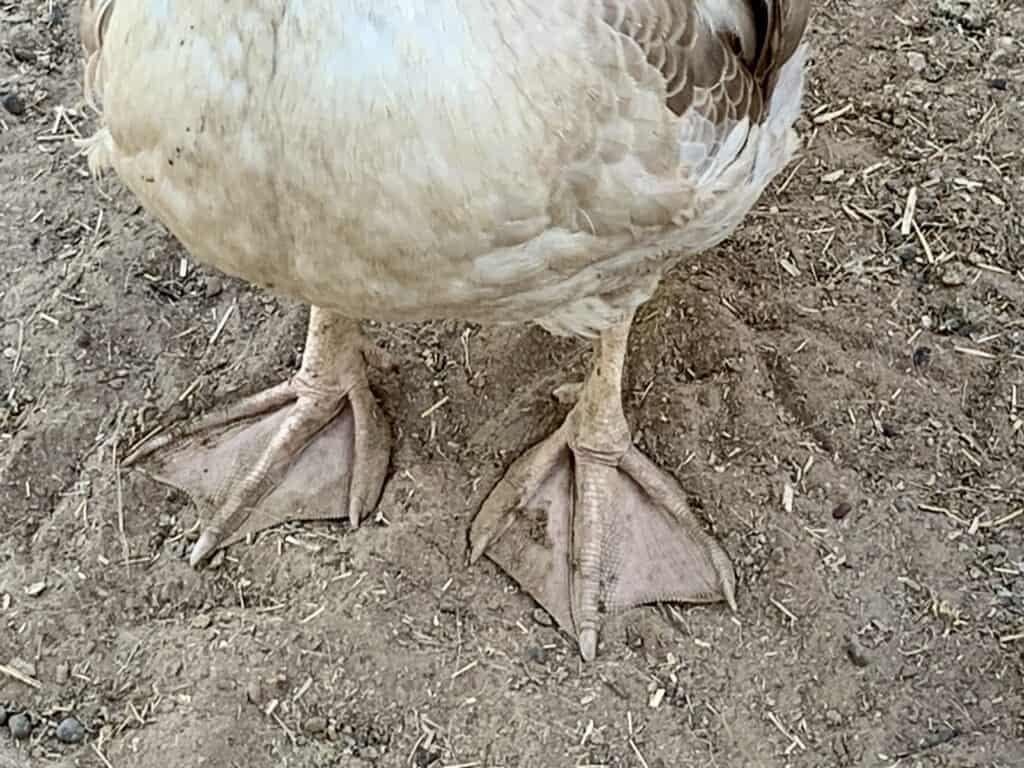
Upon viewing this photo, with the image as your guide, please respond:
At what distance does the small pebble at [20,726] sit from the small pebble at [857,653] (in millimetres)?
1812

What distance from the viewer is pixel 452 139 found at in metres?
2.11

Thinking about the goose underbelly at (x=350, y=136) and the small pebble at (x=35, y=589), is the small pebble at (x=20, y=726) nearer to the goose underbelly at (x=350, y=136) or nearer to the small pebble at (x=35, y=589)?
the small pebble at (x=35, y=589)

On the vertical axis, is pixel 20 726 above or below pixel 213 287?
below

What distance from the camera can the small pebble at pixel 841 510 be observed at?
3373 millimetres

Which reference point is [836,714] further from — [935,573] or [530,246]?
[530,246]

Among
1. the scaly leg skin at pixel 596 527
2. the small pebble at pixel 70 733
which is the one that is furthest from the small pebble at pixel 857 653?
the small pebble at pixel 70 733

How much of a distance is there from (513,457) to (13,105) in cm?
177

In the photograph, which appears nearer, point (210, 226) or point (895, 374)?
point (210, 226)

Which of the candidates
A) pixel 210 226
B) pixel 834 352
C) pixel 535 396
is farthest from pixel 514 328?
pixel 210 226

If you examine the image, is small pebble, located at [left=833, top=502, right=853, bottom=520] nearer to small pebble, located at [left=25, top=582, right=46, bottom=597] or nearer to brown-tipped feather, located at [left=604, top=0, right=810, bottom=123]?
brown-tipped feather, located at [left=604, top=0, right=810, bottom=123]

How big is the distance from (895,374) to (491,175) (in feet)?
5.81

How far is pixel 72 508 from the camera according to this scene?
3.28 meters

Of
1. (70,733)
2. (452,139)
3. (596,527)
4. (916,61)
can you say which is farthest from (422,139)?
(916,61)

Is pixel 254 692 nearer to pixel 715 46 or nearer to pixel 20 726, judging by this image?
pixel 20 726
